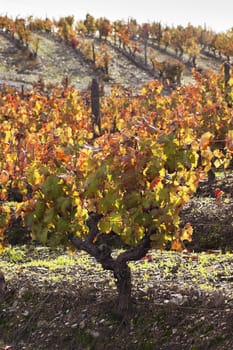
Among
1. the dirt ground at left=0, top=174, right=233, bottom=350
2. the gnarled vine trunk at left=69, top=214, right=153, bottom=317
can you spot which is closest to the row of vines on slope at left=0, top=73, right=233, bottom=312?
the gnarled vine trunk at left=69, top=214, right=153, bottom=317

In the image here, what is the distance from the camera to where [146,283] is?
10.7 meters

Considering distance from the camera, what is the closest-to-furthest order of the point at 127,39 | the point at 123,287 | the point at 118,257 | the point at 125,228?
the point at 125,228
the point at 118,257
the point at 123,287
the point at 127,39

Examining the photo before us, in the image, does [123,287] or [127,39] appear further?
[127,39]

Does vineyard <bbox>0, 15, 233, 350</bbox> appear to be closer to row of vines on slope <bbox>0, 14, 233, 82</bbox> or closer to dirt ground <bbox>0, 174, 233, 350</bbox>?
dirt ground <bbox>0, 174, 233, 350</bbox>

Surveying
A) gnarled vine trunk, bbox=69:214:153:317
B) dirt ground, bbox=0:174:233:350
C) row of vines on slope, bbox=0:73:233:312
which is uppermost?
row of vines on slope, bbox=0:73:233:312

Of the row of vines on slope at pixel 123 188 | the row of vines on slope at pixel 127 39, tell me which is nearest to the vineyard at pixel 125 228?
the row of vines on slope at pixel 123 188

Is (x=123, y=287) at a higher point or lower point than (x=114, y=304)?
higher

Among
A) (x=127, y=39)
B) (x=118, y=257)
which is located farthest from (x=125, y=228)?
(x=127, y=39)

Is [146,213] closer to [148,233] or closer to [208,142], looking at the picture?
[148,233]

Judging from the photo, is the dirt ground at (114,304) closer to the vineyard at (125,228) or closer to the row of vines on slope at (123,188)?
the vineyard at (125,228)

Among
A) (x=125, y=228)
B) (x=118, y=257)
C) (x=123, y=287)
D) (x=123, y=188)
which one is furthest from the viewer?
(x=123, y=287)

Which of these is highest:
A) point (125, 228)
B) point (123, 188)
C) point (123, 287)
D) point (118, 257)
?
point (123, 188)

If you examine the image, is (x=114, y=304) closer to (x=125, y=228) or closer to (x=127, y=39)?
(x=125, y=228)

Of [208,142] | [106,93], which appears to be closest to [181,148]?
[208,142]
